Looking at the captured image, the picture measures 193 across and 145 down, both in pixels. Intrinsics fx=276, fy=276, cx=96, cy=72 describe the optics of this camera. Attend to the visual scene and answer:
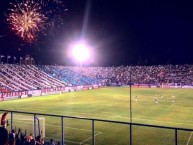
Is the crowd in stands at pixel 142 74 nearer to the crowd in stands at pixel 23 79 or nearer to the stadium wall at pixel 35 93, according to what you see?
the stadium wall at pixel 35 93

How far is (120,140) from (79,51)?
83.4m

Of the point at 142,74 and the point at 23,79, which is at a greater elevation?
the point at 142,74

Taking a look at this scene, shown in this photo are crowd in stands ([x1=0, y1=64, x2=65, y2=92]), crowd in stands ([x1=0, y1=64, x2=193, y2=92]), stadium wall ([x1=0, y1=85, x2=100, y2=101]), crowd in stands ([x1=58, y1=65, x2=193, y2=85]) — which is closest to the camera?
stadium wall ([x1=0, y1=85, x2=100, y2=101])

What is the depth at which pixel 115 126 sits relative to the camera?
30.4 m

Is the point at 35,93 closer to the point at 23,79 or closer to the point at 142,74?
the point at 23,79

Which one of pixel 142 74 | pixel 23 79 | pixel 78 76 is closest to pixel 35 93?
pixel 23 79

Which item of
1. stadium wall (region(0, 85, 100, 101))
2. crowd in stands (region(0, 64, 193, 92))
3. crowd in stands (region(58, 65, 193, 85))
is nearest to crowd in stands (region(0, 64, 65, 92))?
crowd in stands (region(0, 64, 193, 92))

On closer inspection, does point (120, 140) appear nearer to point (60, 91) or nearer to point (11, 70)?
point (60, 91)

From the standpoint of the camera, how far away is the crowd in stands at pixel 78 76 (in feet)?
238

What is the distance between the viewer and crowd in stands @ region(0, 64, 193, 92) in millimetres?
72688

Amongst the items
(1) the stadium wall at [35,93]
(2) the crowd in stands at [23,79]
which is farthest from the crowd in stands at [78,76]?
(1) the stadium wall at [35,93]

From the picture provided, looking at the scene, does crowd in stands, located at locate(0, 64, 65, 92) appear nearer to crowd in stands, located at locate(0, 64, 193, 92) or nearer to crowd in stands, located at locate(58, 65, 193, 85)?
crowd in stands, located at locate(0, 64, 193, 92)

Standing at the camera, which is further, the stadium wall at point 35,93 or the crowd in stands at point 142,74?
the crowd in stands at point 142,74

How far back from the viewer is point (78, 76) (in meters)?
108
